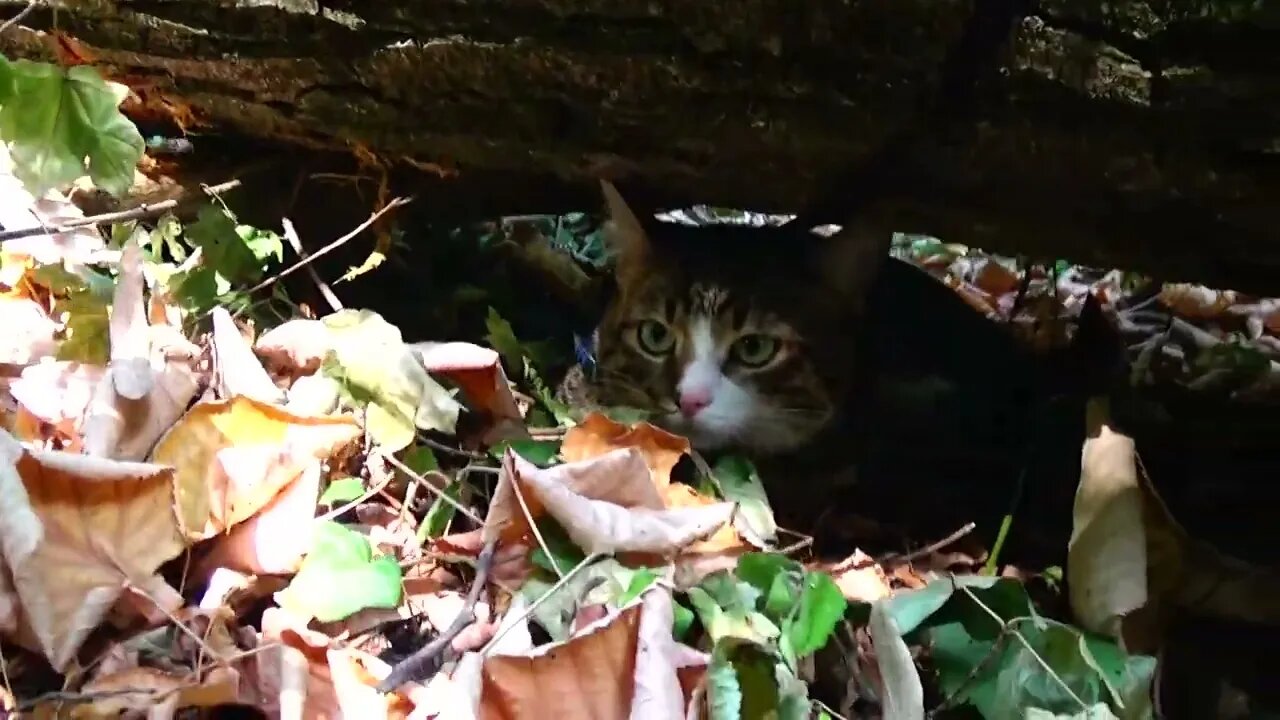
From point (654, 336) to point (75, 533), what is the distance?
0.94 m

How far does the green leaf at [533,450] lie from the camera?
1337 millimetres

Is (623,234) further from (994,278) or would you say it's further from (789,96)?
(994,278)

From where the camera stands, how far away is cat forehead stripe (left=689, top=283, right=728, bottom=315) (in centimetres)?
168

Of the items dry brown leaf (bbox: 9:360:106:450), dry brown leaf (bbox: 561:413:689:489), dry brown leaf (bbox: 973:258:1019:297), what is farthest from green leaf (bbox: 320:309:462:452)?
dry brown leaf (bbox: 973:258:1019:297)

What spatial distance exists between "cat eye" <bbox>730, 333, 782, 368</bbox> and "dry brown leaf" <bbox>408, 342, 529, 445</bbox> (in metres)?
0.38

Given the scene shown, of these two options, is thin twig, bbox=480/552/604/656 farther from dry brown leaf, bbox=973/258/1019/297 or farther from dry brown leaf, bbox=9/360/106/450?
dry brown leaf, bbox=973/258/1019/297

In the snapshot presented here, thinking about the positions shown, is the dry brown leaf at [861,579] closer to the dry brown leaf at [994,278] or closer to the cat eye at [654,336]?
the cat eye at [654,336]

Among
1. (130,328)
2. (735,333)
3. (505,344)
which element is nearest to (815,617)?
(735,333)

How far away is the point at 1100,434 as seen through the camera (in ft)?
4.19

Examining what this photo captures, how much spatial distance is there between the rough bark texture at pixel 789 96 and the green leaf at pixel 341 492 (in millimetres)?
474

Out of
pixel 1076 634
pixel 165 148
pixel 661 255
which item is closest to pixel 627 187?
pixel 661 255

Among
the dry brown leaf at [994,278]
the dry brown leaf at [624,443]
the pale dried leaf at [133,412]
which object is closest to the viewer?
the pale dried leaf at [133,412]

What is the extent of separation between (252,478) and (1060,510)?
1015mm

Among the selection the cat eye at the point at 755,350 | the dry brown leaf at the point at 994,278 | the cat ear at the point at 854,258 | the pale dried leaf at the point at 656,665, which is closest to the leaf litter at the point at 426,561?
the pale dried leaf at the point at 656,665
